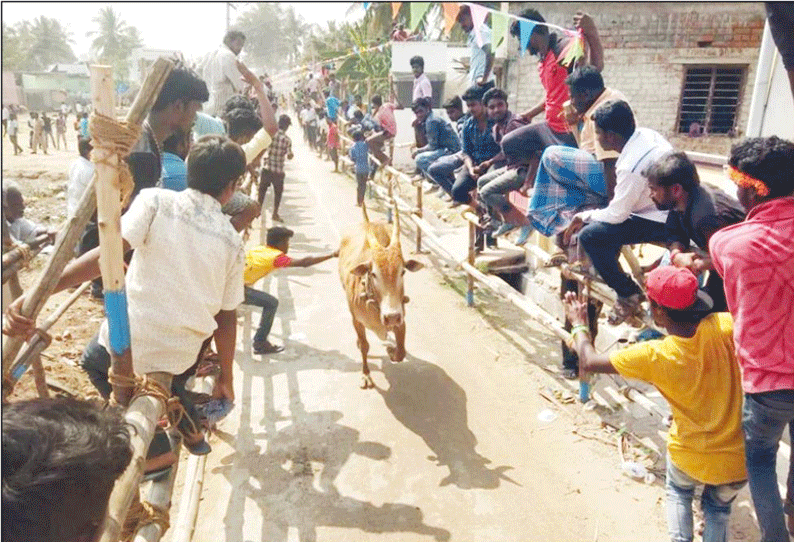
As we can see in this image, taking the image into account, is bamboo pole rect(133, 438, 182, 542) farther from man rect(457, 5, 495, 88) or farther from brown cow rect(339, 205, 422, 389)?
man rect(457, 5, 495, 88)

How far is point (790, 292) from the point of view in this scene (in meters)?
2.71

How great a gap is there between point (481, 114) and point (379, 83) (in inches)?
745

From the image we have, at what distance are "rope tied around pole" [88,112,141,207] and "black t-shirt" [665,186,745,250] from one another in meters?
3.07

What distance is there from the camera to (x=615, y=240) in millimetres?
4301


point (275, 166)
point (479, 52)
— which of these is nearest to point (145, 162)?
point (479, 52)

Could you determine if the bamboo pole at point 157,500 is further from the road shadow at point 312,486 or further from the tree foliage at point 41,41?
the tree foliage at point 41,41

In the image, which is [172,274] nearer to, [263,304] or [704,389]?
[704,389]

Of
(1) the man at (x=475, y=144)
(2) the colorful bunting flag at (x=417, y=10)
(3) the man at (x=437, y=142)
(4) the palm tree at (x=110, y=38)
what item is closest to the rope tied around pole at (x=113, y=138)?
(2) the colorful bunting flag at (x=417, y=10)

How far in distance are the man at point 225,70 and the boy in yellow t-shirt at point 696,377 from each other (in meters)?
5.99

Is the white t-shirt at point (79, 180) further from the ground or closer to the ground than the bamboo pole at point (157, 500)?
further from the ground

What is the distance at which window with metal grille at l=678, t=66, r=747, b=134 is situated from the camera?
581 inches

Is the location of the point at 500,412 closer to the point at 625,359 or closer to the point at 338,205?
the point at 625,359

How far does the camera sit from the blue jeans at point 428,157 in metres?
9.45

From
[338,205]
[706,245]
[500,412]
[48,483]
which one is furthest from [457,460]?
[338,205]
